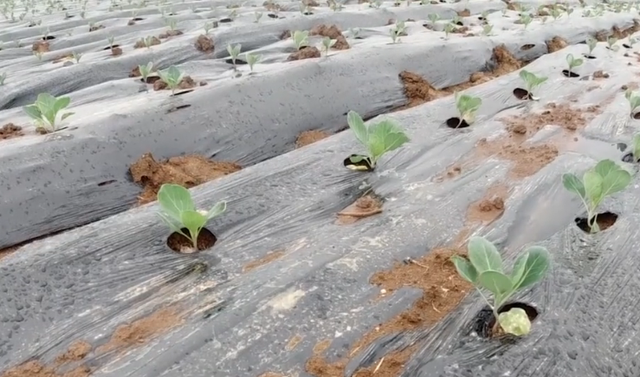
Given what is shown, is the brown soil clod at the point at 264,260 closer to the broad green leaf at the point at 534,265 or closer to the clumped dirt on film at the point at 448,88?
the broad green leaf at the point at 534,265

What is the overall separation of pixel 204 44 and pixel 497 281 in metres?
3.95

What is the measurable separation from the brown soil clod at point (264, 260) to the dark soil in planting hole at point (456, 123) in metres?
1.43

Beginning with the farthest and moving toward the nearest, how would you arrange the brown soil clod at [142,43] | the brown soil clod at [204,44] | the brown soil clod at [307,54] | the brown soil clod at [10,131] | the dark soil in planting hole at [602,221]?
the brown soil clod at [142,43] → the brown soil clod at [204,44] → the brown soil clod at [307,54] → the brown soil clod at [10,131] → the dark soil in planting hole at [602,221]

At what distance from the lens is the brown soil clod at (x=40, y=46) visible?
503 centimetres

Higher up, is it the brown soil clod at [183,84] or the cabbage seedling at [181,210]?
the brown soil clod at [183,84]

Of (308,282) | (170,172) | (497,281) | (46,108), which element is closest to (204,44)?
(46,108)

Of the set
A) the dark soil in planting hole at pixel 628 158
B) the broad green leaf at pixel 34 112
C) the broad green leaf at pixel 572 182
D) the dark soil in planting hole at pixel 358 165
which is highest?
the broad green leaf at pixel 34 112

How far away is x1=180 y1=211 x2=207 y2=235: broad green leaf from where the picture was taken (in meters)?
1.59

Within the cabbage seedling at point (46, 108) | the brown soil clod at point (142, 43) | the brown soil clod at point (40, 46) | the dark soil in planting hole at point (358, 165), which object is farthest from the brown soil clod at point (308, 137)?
the brown soil clod at point (40, 46)

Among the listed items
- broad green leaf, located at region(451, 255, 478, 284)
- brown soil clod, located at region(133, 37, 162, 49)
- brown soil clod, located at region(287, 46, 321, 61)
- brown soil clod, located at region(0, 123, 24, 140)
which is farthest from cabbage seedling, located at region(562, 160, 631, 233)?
brown soil clod, located at region(133, 37, 162, 49)

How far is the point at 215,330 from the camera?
1354mm

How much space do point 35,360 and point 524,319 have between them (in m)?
1.22

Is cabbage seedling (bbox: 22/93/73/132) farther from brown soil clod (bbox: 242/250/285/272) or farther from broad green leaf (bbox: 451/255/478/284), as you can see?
broad green leaf (bbox: 451/255/478/284)

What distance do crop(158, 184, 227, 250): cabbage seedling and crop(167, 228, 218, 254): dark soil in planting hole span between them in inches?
1.6
